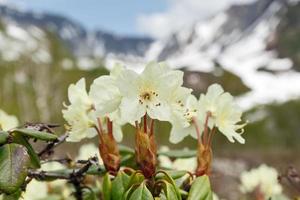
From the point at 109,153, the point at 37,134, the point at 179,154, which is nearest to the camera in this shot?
the point at 37,134

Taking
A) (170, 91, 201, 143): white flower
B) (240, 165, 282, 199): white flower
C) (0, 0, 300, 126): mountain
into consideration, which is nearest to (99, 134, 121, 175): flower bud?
(170, 91, 201, 143): white flower

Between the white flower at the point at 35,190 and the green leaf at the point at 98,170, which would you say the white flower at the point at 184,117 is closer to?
the green leaf at the point at 98,170

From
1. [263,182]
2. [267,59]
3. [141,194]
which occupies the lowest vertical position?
[267,59]

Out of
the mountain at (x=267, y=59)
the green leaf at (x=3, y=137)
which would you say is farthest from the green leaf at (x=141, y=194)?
the mountain at (x=267, y=59)

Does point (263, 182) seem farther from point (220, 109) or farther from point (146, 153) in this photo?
point (146, 153)

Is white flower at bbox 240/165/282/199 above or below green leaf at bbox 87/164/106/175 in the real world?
below

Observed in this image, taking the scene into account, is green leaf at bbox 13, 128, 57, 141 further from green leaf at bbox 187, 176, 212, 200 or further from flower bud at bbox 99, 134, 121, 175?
green leaf at bbox 187, 176, 212, 200

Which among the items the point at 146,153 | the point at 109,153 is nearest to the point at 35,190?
the point at 109,153

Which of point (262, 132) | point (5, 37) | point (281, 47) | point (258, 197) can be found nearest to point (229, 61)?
point (281, 47)
